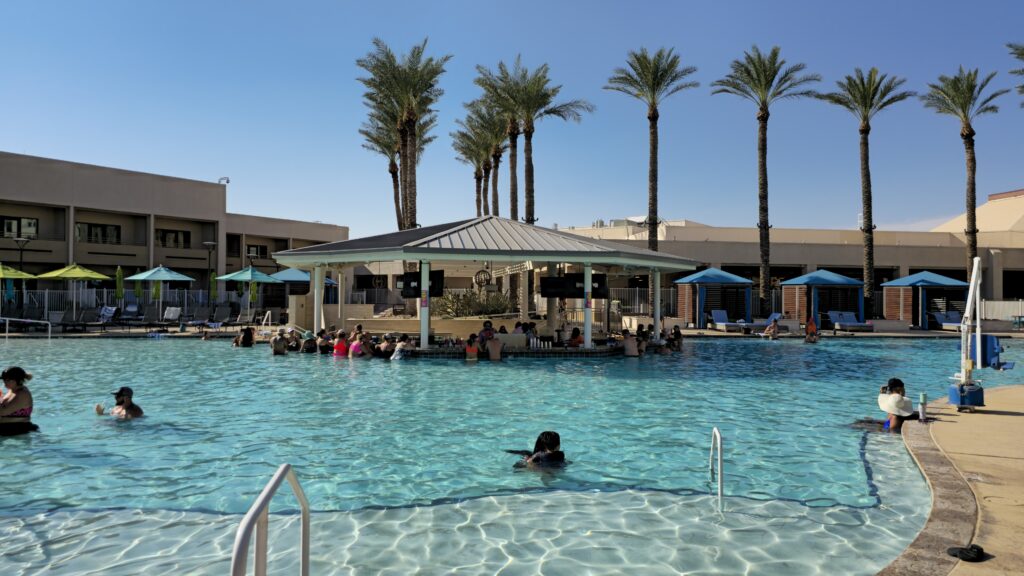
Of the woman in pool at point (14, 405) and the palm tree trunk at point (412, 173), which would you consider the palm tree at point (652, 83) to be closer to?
the palm tree trunk at point (412, 173)

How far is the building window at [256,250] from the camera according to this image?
1944 inches

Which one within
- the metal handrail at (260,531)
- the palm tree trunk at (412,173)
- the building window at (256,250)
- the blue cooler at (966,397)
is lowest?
the blue cooler at (966,397)

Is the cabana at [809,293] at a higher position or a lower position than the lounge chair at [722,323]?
higher

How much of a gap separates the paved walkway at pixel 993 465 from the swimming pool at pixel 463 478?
21.5 inches

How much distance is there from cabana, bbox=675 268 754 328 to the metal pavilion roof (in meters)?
6.98

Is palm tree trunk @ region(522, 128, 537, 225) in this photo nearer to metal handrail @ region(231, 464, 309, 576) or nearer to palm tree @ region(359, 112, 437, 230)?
palm tree @ region(359, 112, 437, 230)

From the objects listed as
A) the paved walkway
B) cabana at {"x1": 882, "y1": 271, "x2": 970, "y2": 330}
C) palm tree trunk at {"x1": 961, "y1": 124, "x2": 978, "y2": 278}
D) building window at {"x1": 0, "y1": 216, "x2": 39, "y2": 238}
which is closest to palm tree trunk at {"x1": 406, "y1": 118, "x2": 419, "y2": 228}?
building window at {"x1": 0, "y1": 216, "x2": 39, "y2": 238}

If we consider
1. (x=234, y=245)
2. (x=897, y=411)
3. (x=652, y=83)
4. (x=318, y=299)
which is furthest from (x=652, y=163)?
(x=234, y=245)

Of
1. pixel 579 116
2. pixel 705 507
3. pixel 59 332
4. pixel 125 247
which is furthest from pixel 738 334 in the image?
pixel 125 247

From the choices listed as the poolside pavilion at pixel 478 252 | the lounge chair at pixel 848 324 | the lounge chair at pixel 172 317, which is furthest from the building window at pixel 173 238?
the lounge chair at pixel 848 324

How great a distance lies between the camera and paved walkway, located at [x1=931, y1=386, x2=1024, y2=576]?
14.3 feet

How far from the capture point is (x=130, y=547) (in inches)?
211

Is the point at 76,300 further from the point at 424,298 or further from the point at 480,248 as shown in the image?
the point at 480,248

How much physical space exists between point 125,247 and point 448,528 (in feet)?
134
